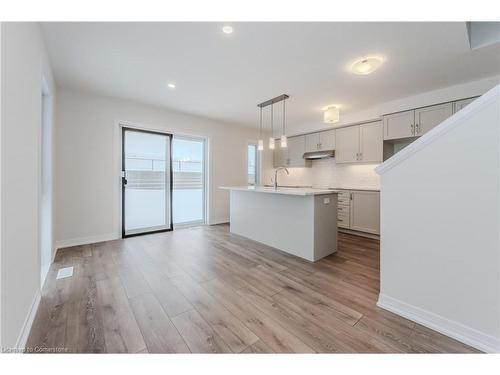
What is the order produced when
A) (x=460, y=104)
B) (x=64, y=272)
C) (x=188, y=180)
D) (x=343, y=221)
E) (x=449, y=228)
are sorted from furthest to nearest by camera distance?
(x=188, y=180) < (x=343, y=221) < (x=460, y=104) < (x=64, y=272) < (x=449, y=228)

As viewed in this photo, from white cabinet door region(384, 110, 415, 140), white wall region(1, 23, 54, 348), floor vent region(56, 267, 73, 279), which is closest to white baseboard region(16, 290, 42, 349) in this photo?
white wall region(1, 23, 54, 348)

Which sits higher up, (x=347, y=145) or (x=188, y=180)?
(x=347, y=145)

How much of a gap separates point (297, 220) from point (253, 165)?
11.0 ft

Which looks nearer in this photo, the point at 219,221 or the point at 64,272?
the point at 64,272

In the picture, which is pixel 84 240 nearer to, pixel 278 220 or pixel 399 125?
pixel 278 220

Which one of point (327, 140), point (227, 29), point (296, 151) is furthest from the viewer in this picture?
point (296, 151)

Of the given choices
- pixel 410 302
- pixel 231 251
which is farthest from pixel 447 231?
pixel 231 251

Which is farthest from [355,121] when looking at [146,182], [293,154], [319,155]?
[146,182]

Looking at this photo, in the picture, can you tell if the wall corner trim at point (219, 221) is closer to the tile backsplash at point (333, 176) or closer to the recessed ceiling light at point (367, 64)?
the tile backsplash at point (333, 176)

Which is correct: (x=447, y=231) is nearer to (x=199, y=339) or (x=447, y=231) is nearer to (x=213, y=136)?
(x=199, y=339)

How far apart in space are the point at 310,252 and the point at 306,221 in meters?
0.42

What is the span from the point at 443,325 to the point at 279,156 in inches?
198

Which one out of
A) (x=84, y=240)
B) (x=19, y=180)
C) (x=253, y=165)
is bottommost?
(x=84, y=240)

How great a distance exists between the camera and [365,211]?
396 cm
